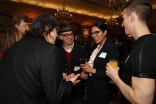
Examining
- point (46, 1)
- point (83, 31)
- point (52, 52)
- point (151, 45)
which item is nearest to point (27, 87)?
point (52, 52)

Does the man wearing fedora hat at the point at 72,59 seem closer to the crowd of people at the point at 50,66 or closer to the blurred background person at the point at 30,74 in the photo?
the crowd of people at the point at 50,66

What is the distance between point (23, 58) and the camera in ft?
3.00

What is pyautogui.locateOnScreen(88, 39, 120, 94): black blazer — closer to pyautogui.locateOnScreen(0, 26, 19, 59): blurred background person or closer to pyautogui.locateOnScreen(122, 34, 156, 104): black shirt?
pyautogui.locateOnScreen(122, 34, 156, 104): black shirt

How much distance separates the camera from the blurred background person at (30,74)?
91cm

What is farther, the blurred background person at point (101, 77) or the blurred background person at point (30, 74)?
the blurred background person at point (101, 77)

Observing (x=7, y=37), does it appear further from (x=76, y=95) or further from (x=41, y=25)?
(x=76, y=95)

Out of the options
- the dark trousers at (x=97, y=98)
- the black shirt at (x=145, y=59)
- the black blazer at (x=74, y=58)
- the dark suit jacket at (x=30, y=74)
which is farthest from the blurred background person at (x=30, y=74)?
the black blazer at (x=74, y=58)

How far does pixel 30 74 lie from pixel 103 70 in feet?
4.07

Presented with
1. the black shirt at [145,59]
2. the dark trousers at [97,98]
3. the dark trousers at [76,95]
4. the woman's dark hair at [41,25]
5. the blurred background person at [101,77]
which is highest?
the woman's dark hair at [41,25]

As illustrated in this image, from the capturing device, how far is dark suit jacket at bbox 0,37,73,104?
0.91 metres

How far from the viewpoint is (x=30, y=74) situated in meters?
0.90

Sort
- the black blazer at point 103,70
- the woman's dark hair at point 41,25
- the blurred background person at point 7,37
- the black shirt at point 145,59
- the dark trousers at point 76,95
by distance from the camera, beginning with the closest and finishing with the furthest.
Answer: the black shirt at point 145,59 < the woman's dark hair at point 41,25 < the blurred background person at point 7,37 < the black blazer at point 103,70 < the dark trousers at point 76,95

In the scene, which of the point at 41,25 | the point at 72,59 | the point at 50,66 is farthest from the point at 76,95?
the point at 41,25

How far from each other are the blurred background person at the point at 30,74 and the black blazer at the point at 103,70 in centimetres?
93
